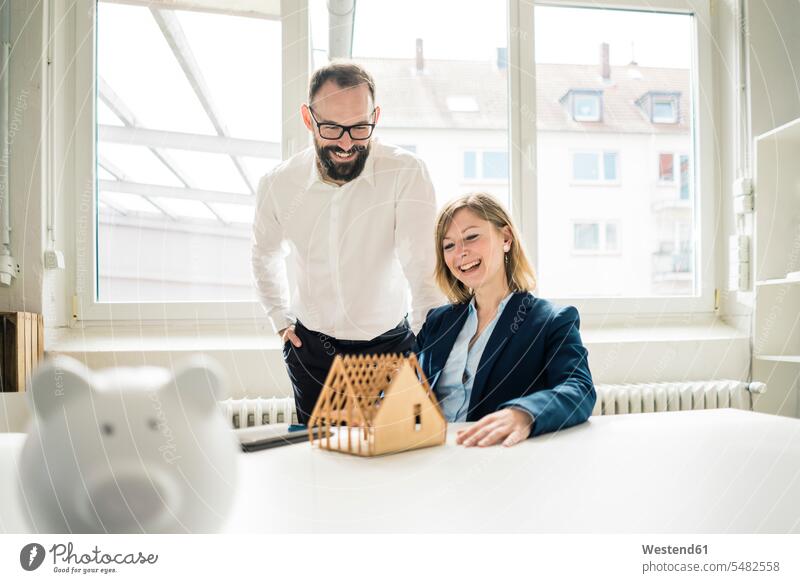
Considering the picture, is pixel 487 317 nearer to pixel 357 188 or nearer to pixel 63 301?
pixel 357 188

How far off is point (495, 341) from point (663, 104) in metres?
0.76

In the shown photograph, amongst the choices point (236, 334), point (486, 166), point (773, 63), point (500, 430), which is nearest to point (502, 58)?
point (486, 166)

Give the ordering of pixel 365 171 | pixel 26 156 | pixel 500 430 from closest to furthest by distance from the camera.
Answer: pixel 500 430 < pixel 26 156 < pixel 365 171

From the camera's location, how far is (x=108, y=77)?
61 centimetres

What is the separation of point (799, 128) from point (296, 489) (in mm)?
1136

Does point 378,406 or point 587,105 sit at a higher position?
point 587,105

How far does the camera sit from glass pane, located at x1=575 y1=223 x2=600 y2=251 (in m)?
1.26

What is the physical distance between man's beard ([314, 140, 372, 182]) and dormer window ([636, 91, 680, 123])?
2.28 feet

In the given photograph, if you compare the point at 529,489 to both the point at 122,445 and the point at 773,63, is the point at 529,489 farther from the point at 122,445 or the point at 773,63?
the point at 773,63

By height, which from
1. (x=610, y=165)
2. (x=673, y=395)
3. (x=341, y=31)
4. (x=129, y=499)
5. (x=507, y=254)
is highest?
(x=341, y=31)

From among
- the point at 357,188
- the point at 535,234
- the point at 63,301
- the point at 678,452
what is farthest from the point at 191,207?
the point at 535,234

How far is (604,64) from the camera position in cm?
114

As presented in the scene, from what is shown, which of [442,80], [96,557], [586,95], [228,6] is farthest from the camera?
[586,95]

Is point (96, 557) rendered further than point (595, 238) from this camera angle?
No
